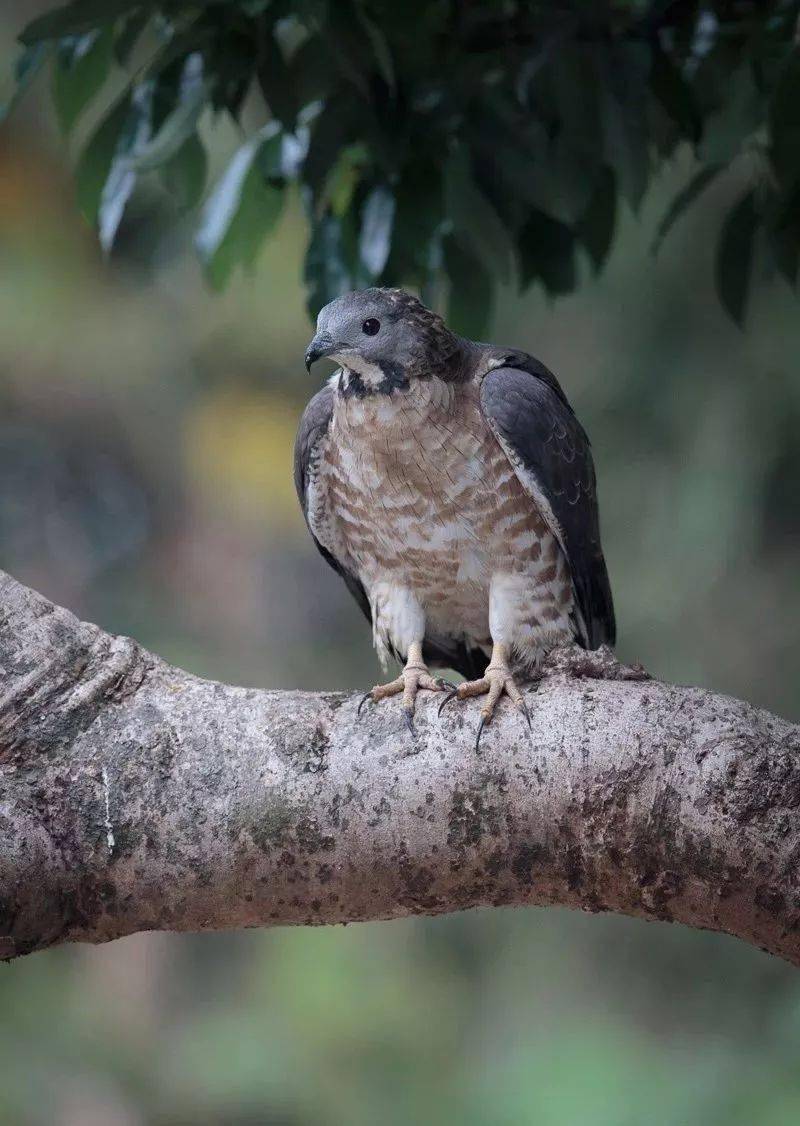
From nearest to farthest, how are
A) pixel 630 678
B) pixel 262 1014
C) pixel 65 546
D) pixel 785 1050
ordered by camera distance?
1. pixel 630 678
2. pixel 785 1050
3. pixel 262 1014
4. pixel 65 546

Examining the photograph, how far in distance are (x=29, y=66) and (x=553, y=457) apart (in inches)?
59.4

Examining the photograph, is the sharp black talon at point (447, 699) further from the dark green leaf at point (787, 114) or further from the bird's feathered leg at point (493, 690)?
the dark green leaf at point (787, 114)

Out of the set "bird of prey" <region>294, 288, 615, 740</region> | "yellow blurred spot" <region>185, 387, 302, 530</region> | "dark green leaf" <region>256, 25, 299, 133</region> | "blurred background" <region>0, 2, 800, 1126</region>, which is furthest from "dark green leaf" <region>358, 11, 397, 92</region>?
"yellow blurred spot" <region>185, 387, 302, 530</region>

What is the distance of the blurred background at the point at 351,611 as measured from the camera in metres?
6.88

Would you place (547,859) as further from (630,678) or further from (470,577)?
(470,577)

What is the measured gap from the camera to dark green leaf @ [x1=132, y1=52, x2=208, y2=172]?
268 centimetres

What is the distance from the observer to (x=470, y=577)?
11.8ft

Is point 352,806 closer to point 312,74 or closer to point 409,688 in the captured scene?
→ point 409,688

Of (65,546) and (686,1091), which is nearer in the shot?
(686,1091)

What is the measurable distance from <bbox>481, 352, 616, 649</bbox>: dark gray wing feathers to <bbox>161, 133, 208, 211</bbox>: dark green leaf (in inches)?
36.9

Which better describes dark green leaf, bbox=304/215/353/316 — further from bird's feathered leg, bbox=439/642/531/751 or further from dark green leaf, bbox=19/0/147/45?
bird's feathered leg, bbox=439/642/531/751

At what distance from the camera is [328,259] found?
3.03 metres

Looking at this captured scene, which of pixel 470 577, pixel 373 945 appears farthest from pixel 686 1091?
pixel 470 577

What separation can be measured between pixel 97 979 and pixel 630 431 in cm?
434
